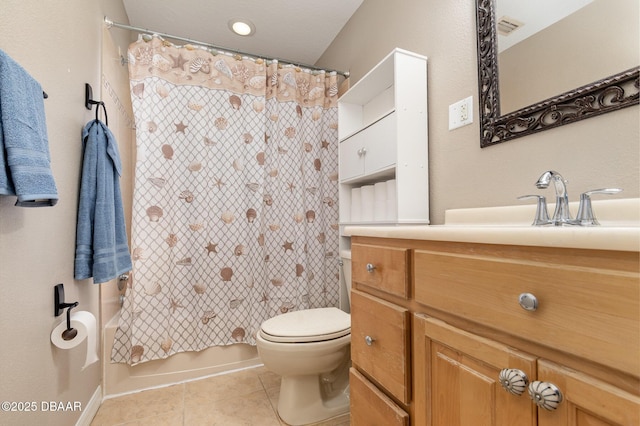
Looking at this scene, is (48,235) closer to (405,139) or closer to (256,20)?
(405,139)

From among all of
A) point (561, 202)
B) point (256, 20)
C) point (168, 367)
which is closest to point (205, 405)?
point (168, 367)

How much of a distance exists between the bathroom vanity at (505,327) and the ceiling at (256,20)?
1.81 m

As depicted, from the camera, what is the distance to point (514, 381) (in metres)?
0.50

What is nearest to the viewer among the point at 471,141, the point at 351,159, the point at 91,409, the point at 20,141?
the point at 20,141

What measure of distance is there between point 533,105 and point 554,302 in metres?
0.77

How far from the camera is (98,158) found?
128cm

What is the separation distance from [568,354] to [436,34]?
1.36 metres

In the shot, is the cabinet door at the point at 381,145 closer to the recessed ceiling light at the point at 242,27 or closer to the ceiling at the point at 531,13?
the ceiling at the point at 531,13

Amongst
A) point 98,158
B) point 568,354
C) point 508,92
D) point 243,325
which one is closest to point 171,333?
point 243,325

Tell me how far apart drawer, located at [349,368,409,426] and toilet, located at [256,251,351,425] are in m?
0.35

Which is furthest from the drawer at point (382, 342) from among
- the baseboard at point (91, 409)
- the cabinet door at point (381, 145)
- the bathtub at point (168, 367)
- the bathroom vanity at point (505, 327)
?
the baseboard at point (91, 409)

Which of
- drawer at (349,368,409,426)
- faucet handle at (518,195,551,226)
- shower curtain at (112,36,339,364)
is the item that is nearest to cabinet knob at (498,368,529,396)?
drawer at (349,368,409,426)

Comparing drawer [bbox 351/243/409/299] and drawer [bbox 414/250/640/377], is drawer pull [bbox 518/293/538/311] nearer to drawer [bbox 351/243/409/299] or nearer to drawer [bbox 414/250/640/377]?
drawer [bbox 414/250/640/377]

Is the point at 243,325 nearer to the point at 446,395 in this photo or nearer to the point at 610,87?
the point at 446,395
